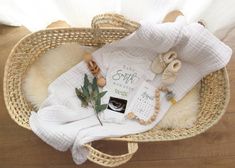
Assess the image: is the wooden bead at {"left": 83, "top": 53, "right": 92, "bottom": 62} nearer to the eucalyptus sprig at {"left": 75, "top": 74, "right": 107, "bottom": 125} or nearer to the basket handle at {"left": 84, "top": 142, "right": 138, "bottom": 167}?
the eucalyptus sprig at {"left": 75, "top": 74, "right": 107, "bottom": 125}

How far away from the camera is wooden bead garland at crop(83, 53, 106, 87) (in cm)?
103

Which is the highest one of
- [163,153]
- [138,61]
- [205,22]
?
[205,22]

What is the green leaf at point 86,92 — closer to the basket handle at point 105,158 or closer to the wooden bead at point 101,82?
the wooden bead at point 101,82

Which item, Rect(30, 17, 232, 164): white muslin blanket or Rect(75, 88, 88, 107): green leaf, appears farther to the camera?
Rect(75, 88, 88, 107): green leaf

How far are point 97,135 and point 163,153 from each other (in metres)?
0.27

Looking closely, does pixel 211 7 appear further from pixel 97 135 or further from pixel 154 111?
pixel 97 135

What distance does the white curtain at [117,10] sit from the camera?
0.94 m

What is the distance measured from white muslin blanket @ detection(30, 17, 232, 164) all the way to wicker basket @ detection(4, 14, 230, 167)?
3cm

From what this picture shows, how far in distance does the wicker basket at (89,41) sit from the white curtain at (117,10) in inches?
1.9

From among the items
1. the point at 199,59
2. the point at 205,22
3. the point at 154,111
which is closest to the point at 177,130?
the point at 154,111

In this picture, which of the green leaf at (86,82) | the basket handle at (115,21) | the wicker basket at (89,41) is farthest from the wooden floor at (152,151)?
the basket handle at (115,21)

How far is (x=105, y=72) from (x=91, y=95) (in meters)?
0.09

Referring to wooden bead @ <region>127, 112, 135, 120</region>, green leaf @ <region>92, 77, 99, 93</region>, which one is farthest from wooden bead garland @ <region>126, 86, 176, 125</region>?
green leaf @ <region>92, 77, 99, 93</region>

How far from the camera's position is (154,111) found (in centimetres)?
103
